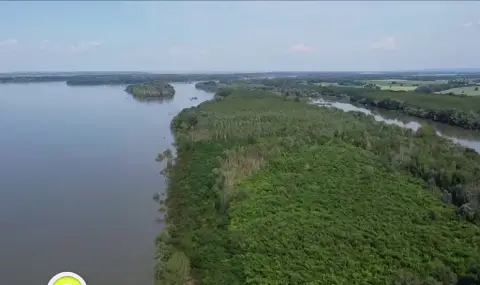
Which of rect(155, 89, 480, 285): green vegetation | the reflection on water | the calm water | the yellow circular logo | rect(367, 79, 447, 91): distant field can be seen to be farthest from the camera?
rect(367, 79, 447, 91): distant field

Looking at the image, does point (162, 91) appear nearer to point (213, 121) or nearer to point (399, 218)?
point (213, 121)

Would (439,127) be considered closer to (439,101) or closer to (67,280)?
(439,101)

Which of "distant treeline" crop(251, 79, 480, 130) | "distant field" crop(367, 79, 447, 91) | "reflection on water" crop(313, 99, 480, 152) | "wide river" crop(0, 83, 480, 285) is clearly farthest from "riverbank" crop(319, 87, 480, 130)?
"distant field" crop(367, 79, 447, 91)

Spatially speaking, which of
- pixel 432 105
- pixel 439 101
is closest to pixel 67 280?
pixel 432 105

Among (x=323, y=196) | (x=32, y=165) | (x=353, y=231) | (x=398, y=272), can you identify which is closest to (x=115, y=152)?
(x=32, y=165)

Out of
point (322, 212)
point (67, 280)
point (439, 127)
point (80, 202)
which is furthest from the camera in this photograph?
point (439, 127)

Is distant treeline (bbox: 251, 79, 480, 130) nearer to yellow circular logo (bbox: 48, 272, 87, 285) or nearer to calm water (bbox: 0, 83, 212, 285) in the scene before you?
calm water (bbox: 0, 83, 212, 285)

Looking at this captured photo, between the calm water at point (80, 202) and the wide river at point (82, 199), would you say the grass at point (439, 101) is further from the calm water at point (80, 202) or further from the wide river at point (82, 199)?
the calm water at point (80, 202)

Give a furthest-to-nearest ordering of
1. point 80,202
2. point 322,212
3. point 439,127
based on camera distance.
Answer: point 439,127 → point 80,202 → point 322,212
